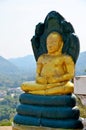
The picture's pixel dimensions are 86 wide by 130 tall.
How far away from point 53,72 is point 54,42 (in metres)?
0.47

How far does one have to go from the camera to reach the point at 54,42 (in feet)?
19.7

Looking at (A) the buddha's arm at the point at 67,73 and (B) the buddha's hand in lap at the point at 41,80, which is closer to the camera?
(A) the buddha's arm at the point at 67,73

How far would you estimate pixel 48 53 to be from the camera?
616cm

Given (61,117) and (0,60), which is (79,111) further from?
(0,60)

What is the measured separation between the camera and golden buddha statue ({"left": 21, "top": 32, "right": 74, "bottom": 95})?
18.7 ft

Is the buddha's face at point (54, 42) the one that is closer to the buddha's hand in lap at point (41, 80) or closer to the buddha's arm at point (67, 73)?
the buddha's arm at point (67, 73)

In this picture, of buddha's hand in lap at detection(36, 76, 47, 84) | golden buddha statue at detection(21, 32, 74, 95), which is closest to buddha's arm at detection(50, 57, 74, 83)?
golden buddha statue at detection(21, 32, 74, 95)

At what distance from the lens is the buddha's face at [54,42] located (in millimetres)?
5992

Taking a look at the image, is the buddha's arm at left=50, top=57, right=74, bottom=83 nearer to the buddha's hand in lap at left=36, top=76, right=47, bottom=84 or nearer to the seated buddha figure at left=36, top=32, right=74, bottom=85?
the seated buddha figure at left=36, top=32, right=74, bottom=85

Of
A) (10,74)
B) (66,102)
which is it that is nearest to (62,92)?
(66,102)

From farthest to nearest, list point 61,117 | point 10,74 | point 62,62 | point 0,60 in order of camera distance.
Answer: point 0,60 < point 10,74 < point 62,62 < point 61,117

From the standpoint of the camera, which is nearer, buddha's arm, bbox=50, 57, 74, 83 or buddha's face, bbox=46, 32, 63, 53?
buddha's arm, bbox=50, 57, 74, 83

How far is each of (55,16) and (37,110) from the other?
1.47 metres

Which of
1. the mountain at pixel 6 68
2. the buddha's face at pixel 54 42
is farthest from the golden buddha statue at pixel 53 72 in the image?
the mountain at pixel 6 68
